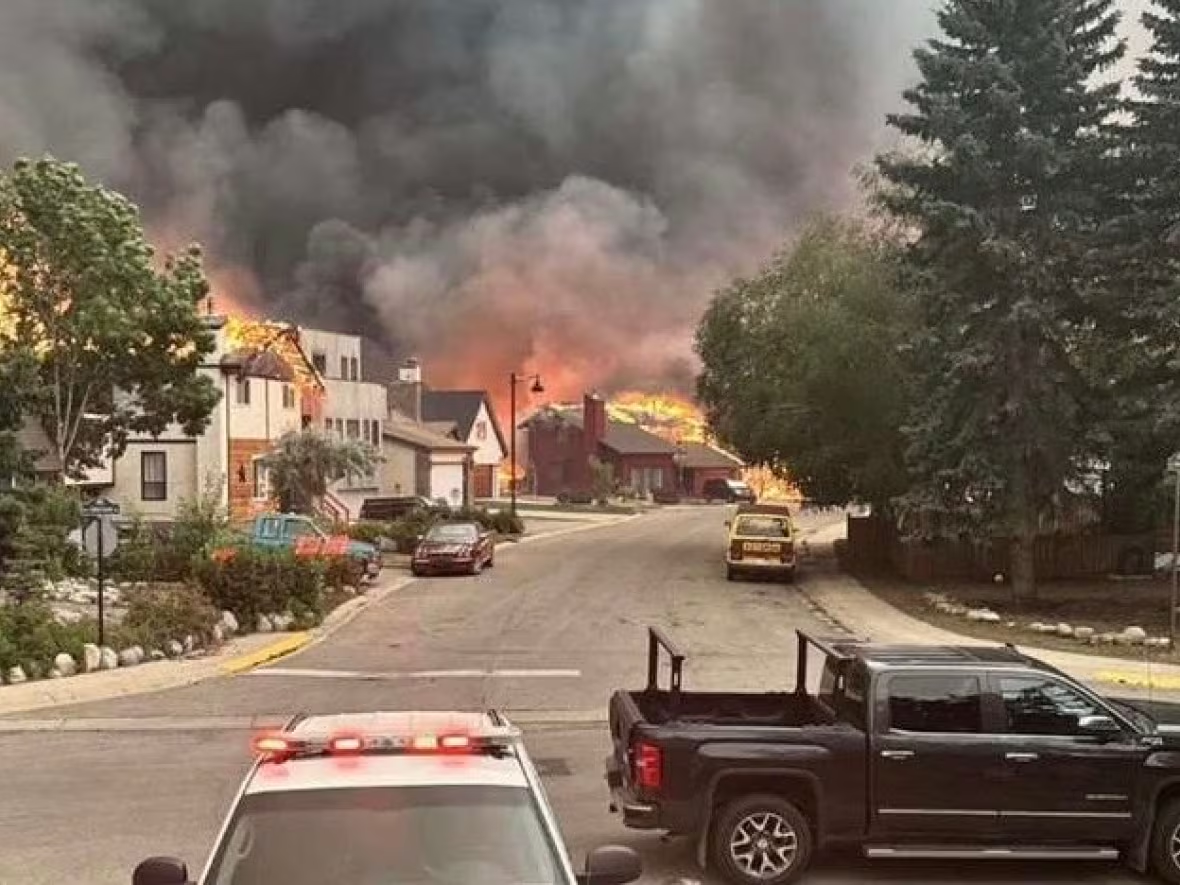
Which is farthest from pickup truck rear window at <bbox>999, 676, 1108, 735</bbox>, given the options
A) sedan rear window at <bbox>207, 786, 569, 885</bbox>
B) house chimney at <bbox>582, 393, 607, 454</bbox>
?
house chimney at <bbox>582, 393, 607, 454</bbox>

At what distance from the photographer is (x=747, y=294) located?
47.8 meters

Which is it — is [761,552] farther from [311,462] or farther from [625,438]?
[625,438]

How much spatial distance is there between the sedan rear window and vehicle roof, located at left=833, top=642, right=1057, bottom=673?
5645 mm

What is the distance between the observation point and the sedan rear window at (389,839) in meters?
5.90

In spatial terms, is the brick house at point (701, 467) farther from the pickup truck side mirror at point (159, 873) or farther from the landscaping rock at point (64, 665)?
the pickup truck side mirror at point (159, 873)

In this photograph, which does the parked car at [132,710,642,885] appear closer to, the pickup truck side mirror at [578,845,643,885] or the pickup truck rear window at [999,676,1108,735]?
the pickup truck side mirror at [578,845,643,885]

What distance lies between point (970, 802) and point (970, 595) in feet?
85.8

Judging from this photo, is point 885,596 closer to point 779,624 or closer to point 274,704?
point 779,624

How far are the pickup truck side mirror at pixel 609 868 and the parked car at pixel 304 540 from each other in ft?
90.0

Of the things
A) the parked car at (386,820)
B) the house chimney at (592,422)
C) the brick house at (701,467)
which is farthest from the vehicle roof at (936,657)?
the brick house at (701,467)

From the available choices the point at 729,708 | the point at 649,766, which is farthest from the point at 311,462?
the point at 649,766

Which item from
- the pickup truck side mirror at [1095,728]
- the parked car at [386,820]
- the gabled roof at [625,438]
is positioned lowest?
the pickup truck side mirror at [1095,728]

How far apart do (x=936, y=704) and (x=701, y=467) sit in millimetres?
111217

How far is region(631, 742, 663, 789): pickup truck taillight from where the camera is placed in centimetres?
1051
